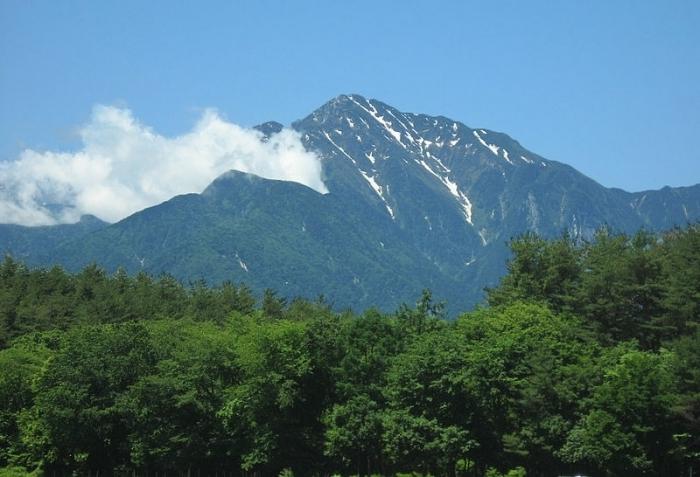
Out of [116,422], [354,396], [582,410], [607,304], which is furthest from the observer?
[607,304]

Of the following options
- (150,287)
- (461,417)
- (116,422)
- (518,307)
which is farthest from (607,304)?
(150,287)

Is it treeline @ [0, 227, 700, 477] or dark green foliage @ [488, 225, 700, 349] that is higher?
dark green foliage @ [488, 225, 700, 349]

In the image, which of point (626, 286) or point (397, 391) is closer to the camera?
point (397, 391)

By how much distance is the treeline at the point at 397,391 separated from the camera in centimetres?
5625

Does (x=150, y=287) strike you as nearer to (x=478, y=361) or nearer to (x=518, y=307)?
(x=518, y=307)

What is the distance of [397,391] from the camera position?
2402 inches

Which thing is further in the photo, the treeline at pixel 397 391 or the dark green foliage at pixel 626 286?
the dark green foliage at pixel 626 286

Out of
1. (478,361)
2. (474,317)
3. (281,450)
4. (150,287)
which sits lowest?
(281,450)

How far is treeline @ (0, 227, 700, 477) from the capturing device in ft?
185

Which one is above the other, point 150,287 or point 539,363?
point 150,287

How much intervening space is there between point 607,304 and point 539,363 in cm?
1577

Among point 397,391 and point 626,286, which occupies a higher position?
point 626,286

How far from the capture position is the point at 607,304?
74.1 metres

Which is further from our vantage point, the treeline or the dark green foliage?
the dark green foliage
